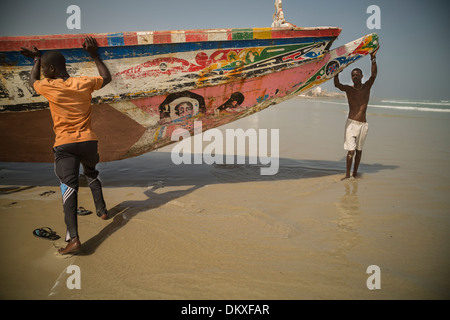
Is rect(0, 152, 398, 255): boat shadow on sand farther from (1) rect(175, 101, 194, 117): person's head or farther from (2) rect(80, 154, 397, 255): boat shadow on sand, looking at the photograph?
(1) rect(175, 101, 194, 117): person's head

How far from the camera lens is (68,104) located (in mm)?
2293

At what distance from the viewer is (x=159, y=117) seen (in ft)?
12.2

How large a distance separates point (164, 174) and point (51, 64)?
265cm

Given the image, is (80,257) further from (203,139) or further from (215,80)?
(203,139)

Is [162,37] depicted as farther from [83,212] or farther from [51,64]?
[83,212]

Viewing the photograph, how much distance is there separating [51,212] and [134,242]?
1.35 meters

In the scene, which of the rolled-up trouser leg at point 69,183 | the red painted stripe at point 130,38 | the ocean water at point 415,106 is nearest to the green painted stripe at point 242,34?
the red painted stripe at point 130,38

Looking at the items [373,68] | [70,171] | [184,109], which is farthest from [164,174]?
[373,68]

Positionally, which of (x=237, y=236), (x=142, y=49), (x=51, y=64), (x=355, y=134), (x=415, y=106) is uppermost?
(x=415, y=106)

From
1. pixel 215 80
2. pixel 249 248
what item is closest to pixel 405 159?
pixel 215 80

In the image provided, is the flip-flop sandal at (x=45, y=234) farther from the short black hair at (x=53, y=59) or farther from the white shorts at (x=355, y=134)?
the white shorts at (x=355, y=134)
